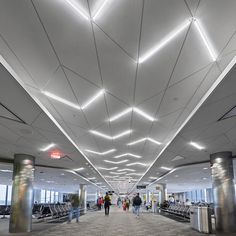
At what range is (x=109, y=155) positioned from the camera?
853 inches

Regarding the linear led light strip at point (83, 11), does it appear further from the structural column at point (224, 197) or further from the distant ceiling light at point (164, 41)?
the structural column at point (224, 197)

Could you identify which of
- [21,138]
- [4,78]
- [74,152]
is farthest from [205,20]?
[74,152]

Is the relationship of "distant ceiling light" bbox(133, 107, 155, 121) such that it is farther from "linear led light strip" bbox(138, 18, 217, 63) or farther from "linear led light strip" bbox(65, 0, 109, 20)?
"linear led light strip" bbox(65, 0, 109, 20)

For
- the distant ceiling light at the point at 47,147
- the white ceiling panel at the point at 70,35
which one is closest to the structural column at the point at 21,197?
the distant ceiling light at the point at 47,147

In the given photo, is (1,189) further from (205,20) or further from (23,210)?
(205,20)

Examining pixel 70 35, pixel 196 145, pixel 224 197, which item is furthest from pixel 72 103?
pixel 224 197

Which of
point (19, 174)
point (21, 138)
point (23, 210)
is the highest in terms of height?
point (21, 138)

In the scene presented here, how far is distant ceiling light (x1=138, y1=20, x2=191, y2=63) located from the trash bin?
31.8 feet

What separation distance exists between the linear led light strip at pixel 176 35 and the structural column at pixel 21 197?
11534mm

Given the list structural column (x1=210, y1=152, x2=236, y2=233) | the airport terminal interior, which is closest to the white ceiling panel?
the airport terminal interior

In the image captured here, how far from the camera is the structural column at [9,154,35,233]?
1494cm

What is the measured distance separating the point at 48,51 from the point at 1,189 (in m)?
43.3

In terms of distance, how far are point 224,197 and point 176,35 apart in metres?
11.4

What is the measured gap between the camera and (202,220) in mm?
Answer: 13859
